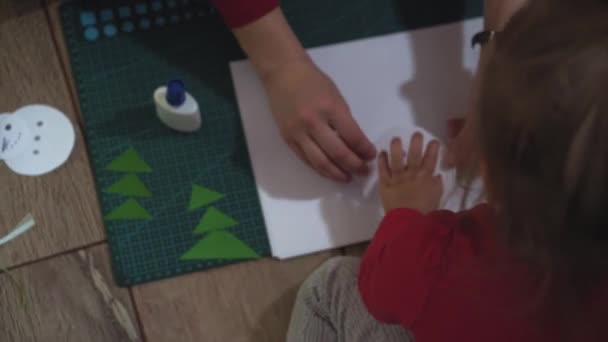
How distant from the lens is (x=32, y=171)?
729mm

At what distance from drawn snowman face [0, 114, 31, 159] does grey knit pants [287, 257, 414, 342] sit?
1.09 feet

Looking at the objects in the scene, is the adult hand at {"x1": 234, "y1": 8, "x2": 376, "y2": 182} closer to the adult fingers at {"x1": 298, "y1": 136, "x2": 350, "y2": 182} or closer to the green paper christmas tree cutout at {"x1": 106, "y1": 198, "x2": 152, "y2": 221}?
the adult fingers at {"x1": 298, "y1": 136, "x2": 350, "y2": 182}

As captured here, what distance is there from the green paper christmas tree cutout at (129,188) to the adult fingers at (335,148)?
0.62 feet

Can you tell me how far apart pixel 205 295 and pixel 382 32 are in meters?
0.35

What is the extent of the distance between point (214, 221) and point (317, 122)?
6.0 inches

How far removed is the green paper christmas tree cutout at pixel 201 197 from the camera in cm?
73

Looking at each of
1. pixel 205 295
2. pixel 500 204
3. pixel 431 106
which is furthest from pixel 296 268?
pixel 500 204

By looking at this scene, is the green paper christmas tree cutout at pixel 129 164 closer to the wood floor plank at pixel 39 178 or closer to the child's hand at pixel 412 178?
the wood floor plank at pixel 39 178

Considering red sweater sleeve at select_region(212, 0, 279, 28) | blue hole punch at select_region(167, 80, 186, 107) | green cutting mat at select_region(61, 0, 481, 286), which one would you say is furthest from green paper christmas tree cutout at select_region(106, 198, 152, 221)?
red sweater sleeve at select_region(212, 0, 279, 28)

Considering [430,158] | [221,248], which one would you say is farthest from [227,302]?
[430,158]

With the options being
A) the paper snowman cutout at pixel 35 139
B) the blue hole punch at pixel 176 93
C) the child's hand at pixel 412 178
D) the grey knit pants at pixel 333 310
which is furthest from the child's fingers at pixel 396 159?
the paper snowman cutout at pixel 35 139

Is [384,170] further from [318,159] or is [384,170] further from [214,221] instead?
[214,221]

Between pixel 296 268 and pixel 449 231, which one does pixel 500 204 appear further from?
pixel 296 268

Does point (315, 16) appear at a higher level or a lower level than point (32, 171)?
higher
